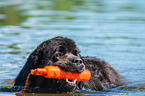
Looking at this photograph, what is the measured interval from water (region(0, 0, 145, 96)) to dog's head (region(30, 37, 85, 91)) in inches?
31.2

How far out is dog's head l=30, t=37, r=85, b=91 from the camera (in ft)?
22.4

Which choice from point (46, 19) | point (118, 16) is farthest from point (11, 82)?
point (118, 16)

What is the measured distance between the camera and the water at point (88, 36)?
1042cm

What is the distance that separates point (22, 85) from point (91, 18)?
12.9m

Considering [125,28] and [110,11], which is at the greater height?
[110,11]

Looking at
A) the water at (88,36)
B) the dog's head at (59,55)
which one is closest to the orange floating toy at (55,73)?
the dog's head at (59,55)

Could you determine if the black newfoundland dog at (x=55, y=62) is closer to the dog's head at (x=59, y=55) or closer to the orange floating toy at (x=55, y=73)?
the dog's head at (x=59, y=55)

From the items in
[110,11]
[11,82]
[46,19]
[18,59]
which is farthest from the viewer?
[110,11]

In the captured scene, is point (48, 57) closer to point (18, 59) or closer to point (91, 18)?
point (18, 59)

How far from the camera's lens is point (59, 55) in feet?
23.4

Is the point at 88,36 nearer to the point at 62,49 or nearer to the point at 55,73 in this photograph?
the point at 62,49

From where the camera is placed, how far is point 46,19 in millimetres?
19656

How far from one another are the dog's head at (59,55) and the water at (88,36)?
791 mm

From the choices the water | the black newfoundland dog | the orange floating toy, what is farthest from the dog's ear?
the water
